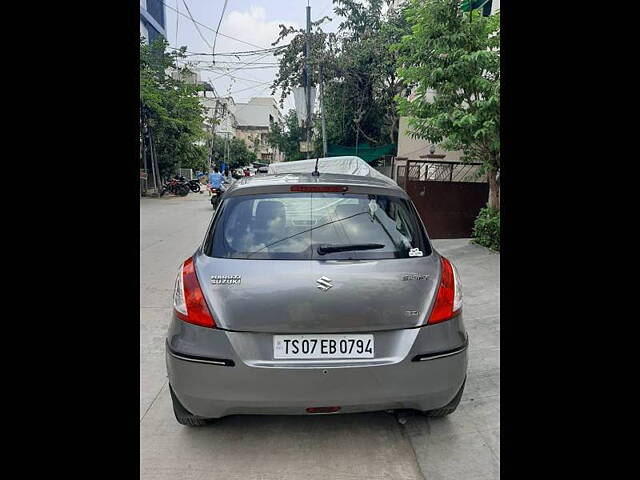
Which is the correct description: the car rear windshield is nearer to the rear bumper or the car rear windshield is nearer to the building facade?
the rear bumper

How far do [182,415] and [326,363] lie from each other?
2.98ft

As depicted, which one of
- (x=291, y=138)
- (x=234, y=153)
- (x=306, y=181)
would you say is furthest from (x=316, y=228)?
(x=234, y=153)

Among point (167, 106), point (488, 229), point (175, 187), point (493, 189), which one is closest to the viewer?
point (488, 229)

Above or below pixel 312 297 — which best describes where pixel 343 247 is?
above

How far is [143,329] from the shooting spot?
13.6 ft

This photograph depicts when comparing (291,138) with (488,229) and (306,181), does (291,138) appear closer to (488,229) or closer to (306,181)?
(488,229)

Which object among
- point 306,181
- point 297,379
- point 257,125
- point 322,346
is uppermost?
point 257,125

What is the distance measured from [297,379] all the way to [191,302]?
63 centimetres

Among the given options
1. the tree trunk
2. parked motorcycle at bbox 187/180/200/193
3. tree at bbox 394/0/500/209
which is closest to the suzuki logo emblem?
tree at bbox 394/0/500/209

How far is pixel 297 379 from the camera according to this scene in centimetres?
202

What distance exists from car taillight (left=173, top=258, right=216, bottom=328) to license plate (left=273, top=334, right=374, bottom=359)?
34 cm
